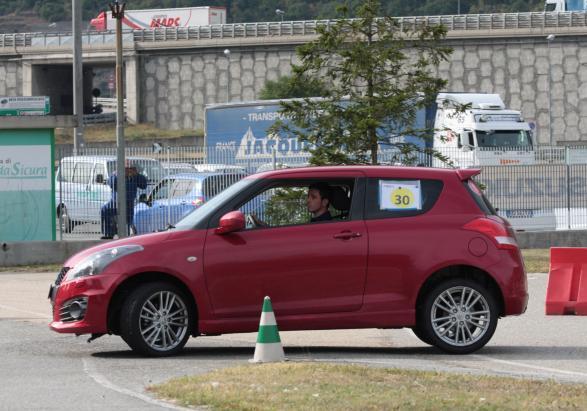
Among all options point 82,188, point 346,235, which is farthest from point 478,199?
point 82,188

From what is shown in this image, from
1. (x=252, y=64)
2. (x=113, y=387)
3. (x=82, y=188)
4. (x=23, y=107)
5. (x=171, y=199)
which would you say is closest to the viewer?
(x=113, y=387)

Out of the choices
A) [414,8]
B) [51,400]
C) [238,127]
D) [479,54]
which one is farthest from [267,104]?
[414,8]

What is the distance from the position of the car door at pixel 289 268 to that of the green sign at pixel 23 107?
13.8 meters

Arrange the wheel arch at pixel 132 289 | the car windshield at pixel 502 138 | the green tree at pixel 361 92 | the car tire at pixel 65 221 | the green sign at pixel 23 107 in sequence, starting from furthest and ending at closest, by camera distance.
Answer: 1. the car windshield at pixel 502 138
2. the car tire at pixel 65 221
3. the green sign at pixel 23 107
4. the green tree at pixel 361 92
5. the wheel arch at pixel 132 289

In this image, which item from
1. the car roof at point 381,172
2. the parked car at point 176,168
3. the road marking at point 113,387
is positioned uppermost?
the parked car at point 176,168

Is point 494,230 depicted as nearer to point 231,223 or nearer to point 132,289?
point 231,223

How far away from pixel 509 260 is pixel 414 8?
18667cm

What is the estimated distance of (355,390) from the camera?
9305mm

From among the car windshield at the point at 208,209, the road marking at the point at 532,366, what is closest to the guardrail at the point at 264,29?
the car windshield at the point at 208,209

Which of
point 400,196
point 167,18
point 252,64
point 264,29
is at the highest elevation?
point 167,18

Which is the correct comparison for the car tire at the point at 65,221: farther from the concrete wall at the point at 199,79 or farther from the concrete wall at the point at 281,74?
the concrete wall at the point at 199,79

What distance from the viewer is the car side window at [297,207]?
12195 millimetres

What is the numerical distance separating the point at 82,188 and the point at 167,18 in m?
94.9

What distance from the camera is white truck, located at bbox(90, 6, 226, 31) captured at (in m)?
114
